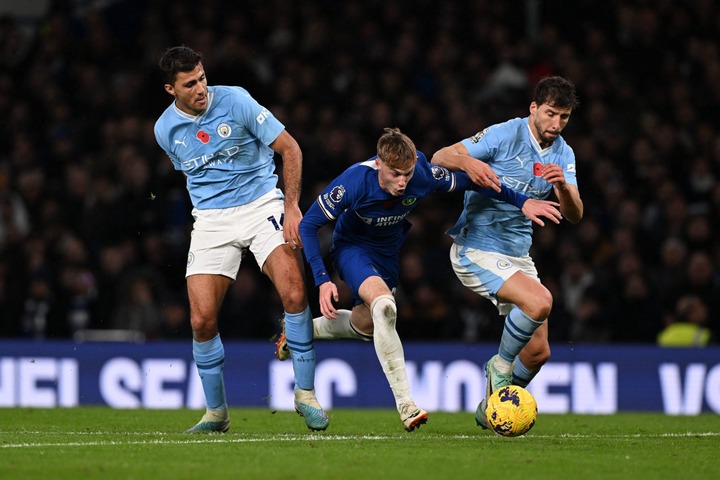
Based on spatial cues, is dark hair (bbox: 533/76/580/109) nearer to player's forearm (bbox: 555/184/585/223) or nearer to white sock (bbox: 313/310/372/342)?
player's forearm (bbox: 555/184/585/223)

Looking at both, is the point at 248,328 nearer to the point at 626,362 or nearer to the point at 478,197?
the point at 626,362

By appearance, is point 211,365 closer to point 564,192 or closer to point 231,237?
point 231,237

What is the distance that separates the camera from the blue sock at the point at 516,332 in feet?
27.6

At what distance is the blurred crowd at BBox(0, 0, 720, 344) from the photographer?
1365 cm

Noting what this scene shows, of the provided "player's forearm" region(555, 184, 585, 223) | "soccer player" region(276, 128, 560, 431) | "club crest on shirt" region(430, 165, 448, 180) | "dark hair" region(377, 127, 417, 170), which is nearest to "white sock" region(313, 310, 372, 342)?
"soccer player" region(276, 128, 560, 431)

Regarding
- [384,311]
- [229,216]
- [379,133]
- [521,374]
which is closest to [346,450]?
[384,311]

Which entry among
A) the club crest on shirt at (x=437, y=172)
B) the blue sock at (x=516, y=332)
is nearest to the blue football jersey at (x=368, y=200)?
the club crest on shirt at (x=437, y=172)

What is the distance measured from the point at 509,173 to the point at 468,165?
0.52 meters

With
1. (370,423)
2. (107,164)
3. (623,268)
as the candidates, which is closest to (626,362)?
(623,268)

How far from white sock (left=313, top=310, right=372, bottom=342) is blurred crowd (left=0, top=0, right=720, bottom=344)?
4308 millimetres

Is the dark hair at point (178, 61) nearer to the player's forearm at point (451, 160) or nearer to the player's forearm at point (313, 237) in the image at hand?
the player's forearm at point (313, 237)

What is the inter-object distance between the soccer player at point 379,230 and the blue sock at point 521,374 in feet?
3.42

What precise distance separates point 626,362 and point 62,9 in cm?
928

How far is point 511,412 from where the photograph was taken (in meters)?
7.90
